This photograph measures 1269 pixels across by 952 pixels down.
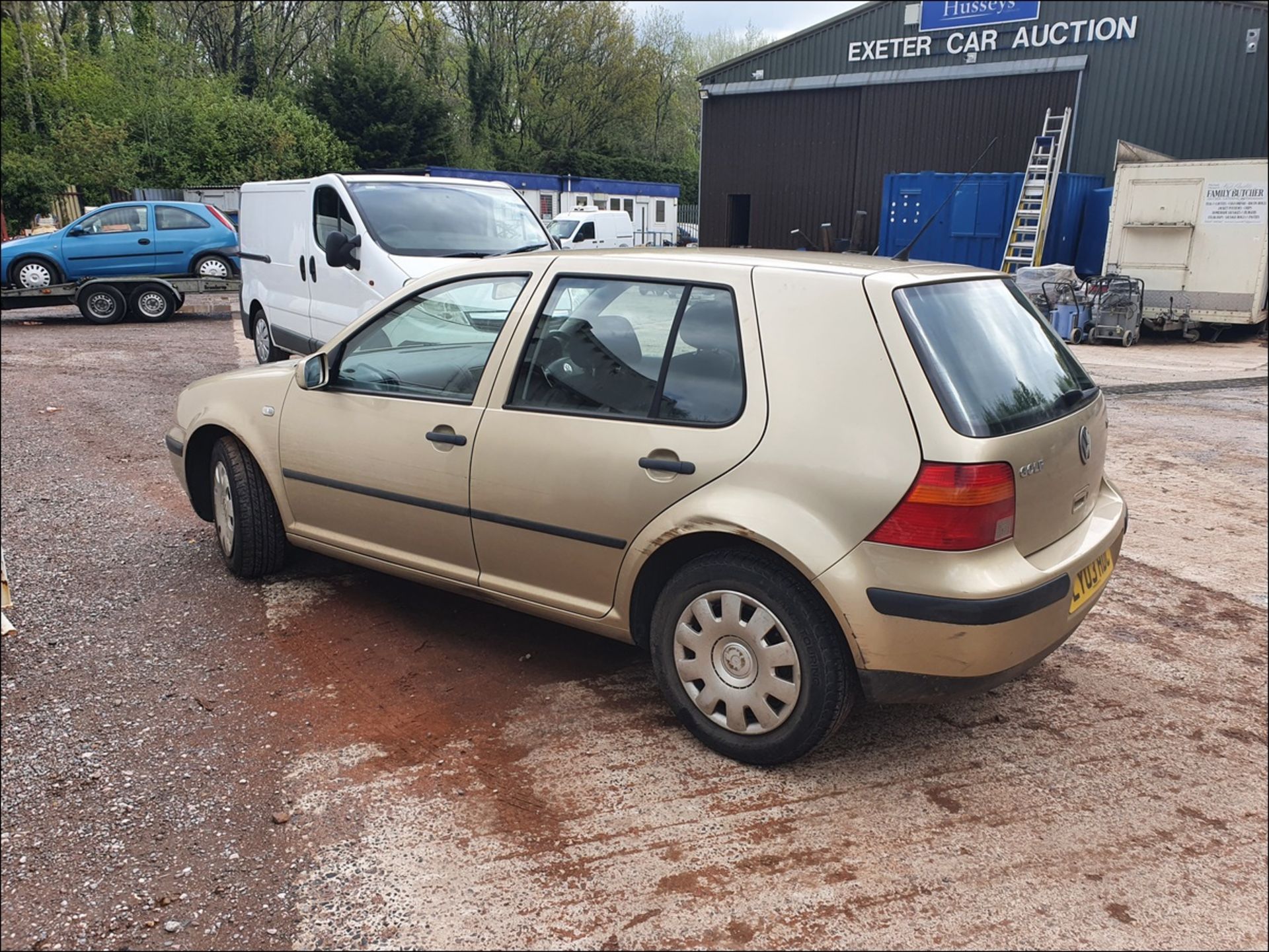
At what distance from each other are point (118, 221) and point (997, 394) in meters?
17.5

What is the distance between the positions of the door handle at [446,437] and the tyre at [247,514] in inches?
47.6

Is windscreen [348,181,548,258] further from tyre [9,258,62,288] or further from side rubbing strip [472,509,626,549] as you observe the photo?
tyre [9,258,62,288]

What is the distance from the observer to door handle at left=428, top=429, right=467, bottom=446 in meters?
3.75

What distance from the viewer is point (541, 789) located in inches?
122

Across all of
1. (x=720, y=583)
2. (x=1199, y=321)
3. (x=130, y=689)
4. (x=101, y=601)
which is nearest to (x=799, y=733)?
(x=720, y=583)

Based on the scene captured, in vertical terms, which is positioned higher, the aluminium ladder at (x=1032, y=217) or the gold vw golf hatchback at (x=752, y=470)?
the aluminium ladder at (x=1032, y=217)

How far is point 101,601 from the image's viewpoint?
15.0 feet

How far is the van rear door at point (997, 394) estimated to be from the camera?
2875 millimetres

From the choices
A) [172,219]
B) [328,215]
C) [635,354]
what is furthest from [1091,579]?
[172,219]

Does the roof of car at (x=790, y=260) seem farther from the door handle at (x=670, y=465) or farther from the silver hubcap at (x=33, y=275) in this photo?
the silver hubcap at (x=33, y=275)

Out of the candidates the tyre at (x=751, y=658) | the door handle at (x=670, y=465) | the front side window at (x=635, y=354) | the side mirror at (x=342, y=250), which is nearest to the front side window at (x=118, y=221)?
the side mirror at (x=342, y=250)

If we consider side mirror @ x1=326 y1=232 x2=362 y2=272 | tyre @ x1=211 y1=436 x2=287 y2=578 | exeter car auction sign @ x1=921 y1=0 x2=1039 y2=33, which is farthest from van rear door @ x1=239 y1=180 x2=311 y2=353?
exeter car auction sign @ x1=921 y1=0 x2=1039 y2=33

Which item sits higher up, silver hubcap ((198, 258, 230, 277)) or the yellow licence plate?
silver hubcap ((198, 258, 230, 277))

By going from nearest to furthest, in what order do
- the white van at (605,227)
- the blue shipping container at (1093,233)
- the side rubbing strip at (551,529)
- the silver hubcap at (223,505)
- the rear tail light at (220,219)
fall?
the side rubbing strip at (551,529) → the silver hubcap at (223,505) → the rear tail light at (220,219) → the blue shipping container at (1093,233) → the white van at (605,227)
